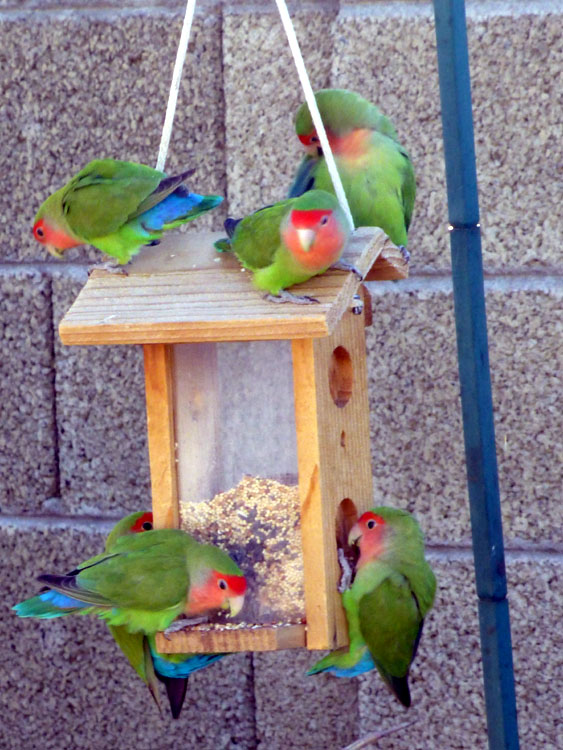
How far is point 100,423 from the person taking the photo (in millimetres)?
3295

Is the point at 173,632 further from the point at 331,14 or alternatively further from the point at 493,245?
the point at 331,14

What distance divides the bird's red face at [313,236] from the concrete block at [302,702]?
182 centimetres

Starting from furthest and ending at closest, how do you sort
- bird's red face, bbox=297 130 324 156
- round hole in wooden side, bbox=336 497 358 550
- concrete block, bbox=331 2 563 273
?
concrete block, bbox=331 2 563 273 < bird's red face, bbox=297 130 324 156 < round hole in wooden side, bbox=336 497 358 550

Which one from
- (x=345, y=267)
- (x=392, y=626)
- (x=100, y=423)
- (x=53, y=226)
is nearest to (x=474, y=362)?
(x=345, y=267)

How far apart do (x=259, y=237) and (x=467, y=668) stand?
1811 millimetres

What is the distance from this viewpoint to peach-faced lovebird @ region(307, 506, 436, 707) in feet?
6.33

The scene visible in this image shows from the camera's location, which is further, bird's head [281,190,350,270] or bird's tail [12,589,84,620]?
bird's tail [12,589,84,620]

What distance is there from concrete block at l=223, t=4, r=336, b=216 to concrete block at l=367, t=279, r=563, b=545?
45cm

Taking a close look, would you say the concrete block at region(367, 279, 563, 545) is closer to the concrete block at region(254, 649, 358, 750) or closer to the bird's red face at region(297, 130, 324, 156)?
the concrete block at region(254, 649, 358, 750)

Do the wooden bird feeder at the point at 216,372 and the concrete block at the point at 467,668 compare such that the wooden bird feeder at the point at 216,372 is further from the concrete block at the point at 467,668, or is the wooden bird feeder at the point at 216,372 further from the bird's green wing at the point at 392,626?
the concrete block at the point at 467,668

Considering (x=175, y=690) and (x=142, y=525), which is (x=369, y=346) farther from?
(x=175, y=690)

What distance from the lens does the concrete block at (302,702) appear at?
326cm

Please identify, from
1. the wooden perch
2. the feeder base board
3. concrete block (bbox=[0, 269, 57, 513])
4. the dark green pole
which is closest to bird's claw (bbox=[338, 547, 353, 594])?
the feeder base board

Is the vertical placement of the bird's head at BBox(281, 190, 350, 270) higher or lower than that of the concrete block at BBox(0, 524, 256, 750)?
higher
